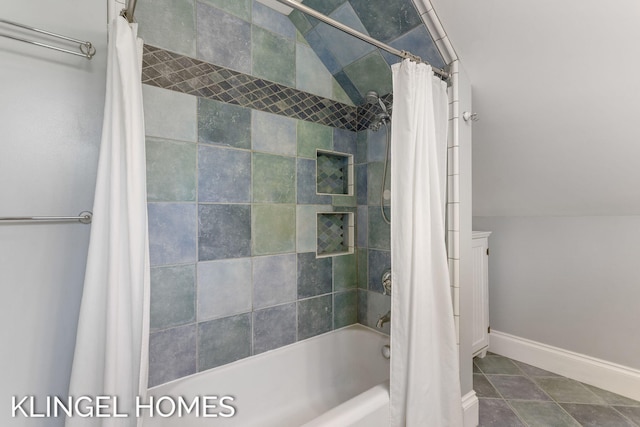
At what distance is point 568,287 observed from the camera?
219 centimetres

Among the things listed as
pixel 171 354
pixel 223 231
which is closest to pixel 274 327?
pixel 171 354

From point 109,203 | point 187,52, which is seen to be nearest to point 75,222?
point 109,203

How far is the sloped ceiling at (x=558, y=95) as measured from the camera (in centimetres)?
127

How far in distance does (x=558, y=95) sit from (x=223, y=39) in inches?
72.0

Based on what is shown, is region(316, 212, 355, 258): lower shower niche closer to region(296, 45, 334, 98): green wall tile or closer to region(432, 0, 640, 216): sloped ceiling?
region(296, 45, 334, 98): green wall tile

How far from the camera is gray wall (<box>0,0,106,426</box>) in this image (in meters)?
1.05

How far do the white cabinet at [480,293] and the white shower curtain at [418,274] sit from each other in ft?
3.44

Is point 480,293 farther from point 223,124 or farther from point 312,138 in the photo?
point 223,124

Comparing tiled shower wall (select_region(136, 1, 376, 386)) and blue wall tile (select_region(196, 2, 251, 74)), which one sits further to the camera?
blue wall tile (select_region(196, 2, 251, 74))

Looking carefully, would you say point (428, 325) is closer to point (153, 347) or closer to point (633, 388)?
point (153, 347)

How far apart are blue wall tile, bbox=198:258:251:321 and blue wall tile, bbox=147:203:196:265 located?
12 centimetres

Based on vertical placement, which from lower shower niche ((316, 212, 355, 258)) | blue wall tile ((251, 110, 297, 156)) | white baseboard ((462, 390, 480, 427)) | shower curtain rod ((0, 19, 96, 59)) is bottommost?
white baseboard ((462, 390, 480, 427))

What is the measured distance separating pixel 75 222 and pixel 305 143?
1261 mm

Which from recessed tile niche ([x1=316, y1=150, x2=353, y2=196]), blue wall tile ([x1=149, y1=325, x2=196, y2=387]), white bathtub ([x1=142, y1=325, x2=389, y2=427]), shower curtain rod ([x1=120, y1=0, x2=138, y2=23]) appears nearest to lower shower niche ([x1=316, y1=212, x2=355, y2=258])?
recessed tile niche ([x1=316, y1=150, x2=353, y2=196])
